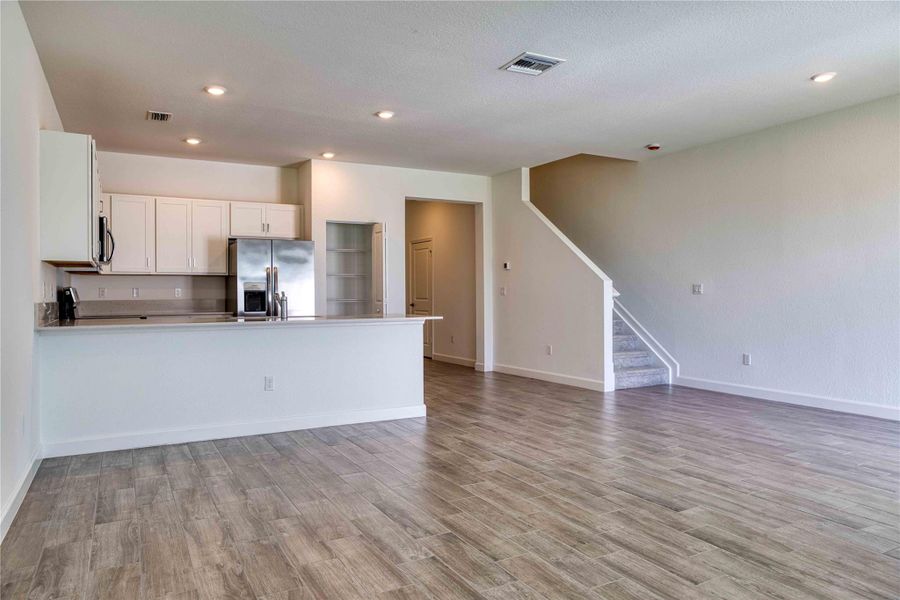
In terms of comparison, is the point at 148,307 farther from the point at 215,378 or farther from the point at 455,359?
the point at 455,359

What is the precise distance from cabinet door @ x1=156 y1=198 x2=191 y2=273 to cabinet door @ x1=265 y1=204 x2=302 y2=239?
893 mm

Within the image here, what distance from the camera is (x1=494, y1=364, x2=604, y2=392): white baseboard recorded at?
6.80 m

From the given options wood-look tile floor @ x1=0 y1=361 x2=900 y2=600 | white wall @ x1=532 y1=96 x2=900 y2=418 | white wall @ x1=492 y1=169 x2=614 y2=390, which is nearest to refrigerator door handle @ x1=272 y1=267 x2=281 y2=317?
wood-look tile floor @ x1=0 y1=361 x2=900 y2=600

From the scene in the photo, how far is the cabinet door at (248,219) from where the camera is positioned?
274 inches

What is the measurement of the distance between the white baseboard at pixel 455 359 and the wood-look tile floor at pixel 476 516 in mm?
4093

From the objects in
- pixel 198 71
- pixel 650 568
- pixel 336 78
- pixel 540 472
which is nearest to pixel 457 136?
pixel 336 78

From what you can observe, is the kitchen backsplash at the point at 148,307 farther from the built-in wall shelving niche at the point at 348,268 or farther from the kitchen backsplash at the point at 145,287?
the built-in wall shelving niche at the point at 348,268

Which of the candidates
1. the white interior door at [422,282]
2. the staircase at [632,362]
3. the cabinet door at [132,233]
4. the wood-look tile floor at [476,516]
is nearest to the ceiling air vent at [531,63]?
the wood-look tile floor at [476,516]

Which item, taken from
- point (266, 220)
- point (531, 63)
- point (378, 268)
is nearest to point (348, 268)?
point (378, 268)

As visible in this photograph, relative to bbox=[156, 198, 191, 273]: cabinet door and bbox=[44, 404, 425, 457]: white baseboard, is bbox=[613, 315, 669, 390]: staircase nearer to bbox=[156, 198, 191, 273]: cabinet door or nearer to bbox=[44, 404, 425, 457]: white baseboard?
bbox=[44, 404, 425, 457]: white baseboard

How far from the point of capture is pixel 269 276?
6.51 m

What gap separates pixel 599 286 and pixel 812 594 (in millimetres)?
4717

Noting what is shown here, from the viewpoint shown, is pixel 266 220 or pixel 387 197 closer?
pixel 266 220

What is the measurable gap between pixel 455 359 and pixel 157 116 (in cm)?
552
